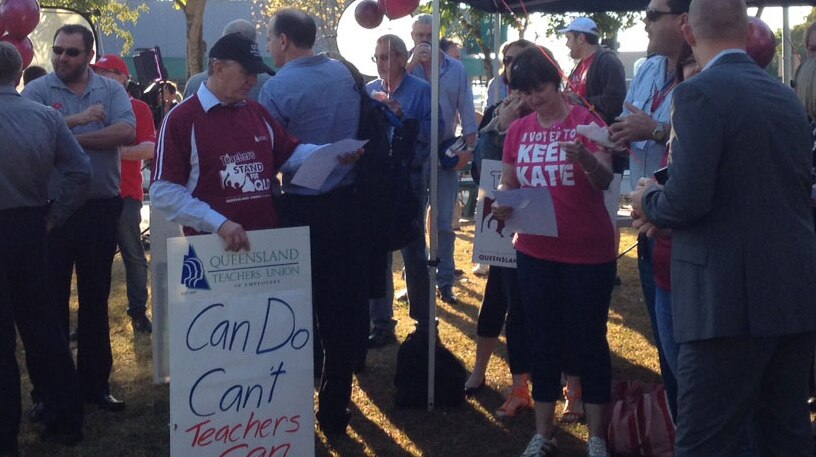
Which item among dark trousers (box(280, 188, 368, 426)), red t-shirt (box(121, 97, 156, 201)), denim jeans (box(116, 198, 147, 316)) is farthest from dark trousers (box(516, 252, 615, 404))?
denim jeans (box(116, 198, 147, 316))

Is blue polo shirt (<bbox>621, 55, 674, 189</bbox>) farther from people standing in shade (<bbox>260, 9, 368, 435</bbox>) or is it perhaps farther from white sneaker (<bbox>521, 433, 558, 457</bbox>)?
people standing in shade (<bbox>260, 9, 368, 435</bbox>)

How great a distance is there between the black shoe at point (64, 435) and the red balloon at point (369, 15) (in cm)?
Answer: 300

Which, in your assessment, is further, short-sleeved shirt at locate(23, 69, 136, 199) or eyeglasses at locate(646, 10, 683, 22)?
Answer: short-sleeved shirt at locate(23, 69, 136, 199)

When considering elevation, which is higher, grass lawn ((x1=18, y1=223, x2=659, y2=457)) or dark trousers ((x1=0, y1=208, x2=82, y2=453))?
dark trousers ((x1=0, y1=208, x2=82, y2=453))

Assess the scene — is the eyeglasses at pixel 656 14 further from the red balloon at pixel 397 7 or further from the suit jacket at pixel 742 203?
the red balloon at pixel 397 7

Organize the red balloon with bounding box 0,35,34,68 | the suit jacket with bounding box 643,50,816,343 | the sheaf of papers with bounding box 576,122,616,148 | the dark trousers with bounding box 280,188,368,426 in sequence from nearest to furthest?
the suit jacket with bounding box 643,50,816,343, the sheaf of papers with bounding box 576,122,616,148, the dark trousers with bounding box 280,188,368,426, the red balloon with bounding box 0,35,34,68

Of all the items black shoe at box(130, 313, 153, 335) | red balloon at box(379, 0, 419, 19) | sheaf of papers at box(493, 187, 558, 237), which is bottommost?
black shoe at box(130, 313, 153, 335)

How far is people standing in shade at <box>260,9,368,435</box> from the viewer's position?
478 centimetres

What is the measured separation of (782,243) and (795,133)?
336 mm

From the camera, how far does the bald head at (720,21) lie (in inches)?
119

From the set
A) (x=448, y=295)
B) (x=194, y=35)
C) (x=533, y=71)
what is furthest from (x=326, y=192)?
(x=194, y=35)

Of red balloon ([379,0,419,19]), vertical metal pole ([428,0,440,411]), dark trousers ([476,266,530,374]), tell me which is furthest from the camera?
red balloon ([379,0,419,19])

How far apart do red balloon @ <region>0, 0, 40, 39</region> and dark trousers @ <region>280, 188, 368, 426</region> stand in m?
3.12

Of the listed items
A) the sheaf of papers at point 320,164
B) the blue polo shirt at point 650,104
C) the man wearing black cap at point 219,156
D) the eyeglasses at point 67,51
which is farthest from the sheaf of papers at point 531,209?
the eyeglasses at point 67,51
